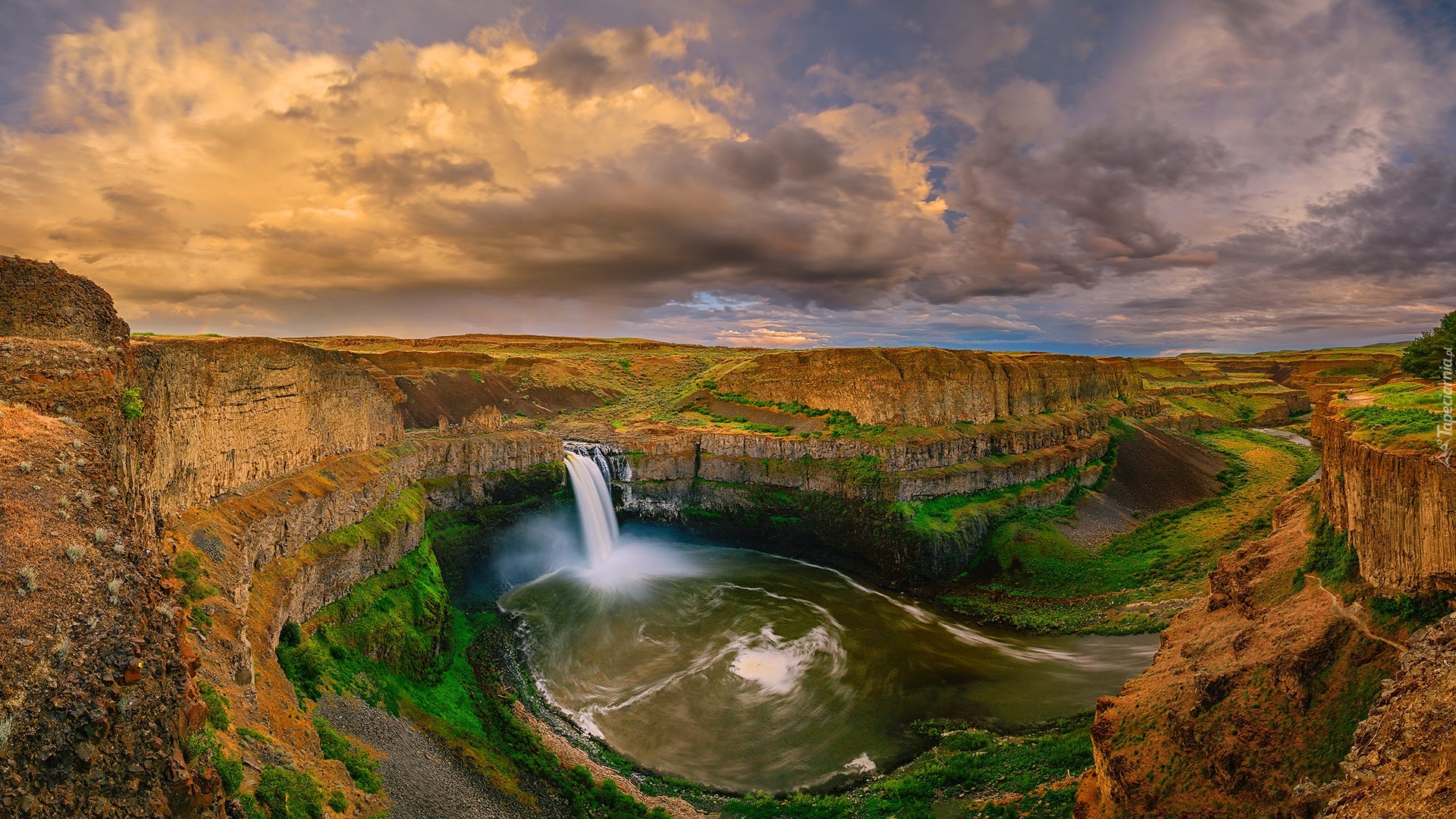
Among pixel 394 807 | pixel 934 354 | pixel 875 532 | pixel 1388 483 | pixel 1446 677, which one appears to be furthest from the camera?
pixel 934 354

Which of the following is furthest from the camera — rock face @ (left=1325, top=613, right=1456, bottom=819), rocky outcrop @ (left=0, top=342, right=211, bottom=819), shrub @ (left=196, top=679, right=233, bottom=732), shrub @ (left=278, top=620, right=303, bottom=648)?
shrub @ (left=278, top=620, right=303, bottom=648)

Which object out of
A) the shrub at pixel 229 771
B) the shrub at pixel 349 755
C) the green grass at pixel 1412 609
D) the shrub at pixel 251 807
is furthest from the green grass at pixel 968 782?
the shrub at pixel 229 771

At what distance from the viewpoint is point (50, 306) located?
37.7 ft

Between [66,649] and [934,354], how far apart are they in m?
47.8

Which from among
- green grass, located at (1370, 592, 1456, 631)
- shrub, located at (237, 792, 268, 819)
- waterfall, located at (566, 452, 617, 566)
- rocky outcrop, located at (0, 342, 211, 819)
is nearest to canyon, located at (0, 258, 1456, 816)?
rocky outcrop, located at (0, 342, 211, 819)

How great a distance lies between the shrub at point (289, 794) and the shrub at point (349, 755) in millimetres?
2614

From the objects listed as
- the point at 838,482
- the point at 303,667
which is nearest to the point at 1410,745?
the point at 303,667

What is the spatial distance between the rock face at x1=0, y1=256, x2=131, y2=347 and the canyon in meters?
0.05

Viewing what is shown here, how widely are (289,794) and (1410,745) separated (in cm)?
1715

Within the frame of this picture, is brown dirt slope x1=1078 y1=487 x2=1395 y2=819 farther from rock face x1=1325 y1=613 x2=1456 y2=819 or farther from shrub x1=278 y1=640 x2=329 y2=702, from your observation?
shrub x1=278 y1=640 x2=329 y2=702

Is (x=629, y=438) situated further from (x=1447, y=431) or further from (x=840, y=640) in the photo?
(x=1447, y=431)

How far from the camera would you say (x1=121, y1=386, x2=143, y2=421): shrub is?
10.1 meters

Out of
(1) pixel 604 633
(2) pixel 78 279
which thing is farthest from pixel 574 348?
(2) pixel 78 279

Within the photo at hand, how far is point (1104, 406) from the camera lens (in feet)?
195
